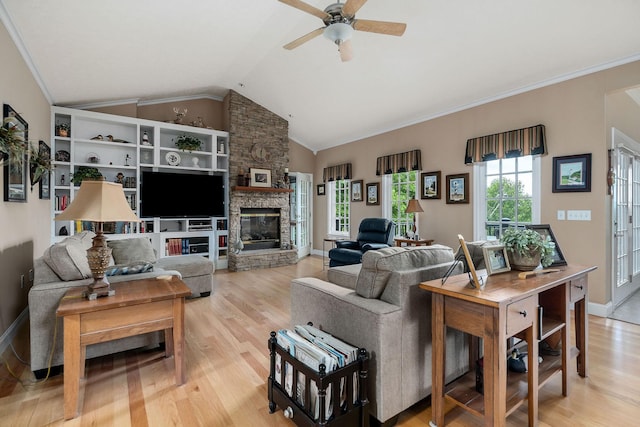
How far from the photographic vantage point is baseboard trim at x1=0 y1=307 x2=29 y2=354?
2.48m

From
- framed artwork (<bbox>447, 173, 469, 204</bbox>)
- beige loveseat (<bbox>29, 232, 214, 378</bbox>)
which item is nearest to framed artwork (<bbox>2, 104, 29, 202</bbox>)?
beige loveseat (<bbox>29, 232, 214, 378</bbox>)

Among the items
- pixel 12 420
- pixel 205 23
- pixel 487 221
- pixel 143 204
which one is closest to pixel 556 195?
pixel 487 221

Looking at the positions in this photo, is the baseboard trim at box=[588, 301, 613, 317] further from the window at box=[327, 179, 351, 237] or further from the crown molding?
the crown molding

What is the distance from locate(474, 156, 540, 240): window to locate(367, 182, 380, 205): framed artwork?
6.66 feet

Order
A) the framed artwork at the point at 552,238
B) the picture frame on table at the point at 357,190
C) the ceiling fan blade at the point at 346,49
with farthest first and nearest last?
1. the picture frame on table at the point at 357,190
2. the ceiling fan blade at the point at 346,49
3. the framed artwork at the point at 552,238

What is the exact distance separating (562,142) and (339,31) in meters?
3.02

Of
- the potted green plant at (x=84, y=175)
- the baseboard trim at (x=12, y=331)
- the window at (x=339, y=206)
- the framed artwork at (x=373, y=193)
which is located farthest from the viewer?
the window at (x=339, y=206)

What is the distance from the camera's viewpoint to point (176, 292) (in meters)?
2.07

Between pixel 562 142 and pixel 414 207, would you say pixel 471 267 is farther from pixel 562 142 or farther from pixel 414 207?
pixel 414 207

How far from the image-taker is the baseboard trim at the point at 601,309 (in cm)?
341

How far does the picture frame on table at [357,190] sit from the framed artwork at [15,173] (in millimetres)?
5207

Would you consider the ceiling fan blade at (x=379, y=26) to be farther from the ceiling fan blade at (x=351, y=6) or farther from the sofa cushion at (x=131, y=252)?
the sofa cushion at (x=131, y=252)

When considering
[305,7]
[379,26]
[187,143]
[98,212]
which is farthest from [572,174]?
[187,143]

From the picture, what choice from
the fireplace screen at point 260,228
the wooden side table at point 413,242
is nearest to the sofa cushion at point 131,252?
the fireplace screen at point 260,228
